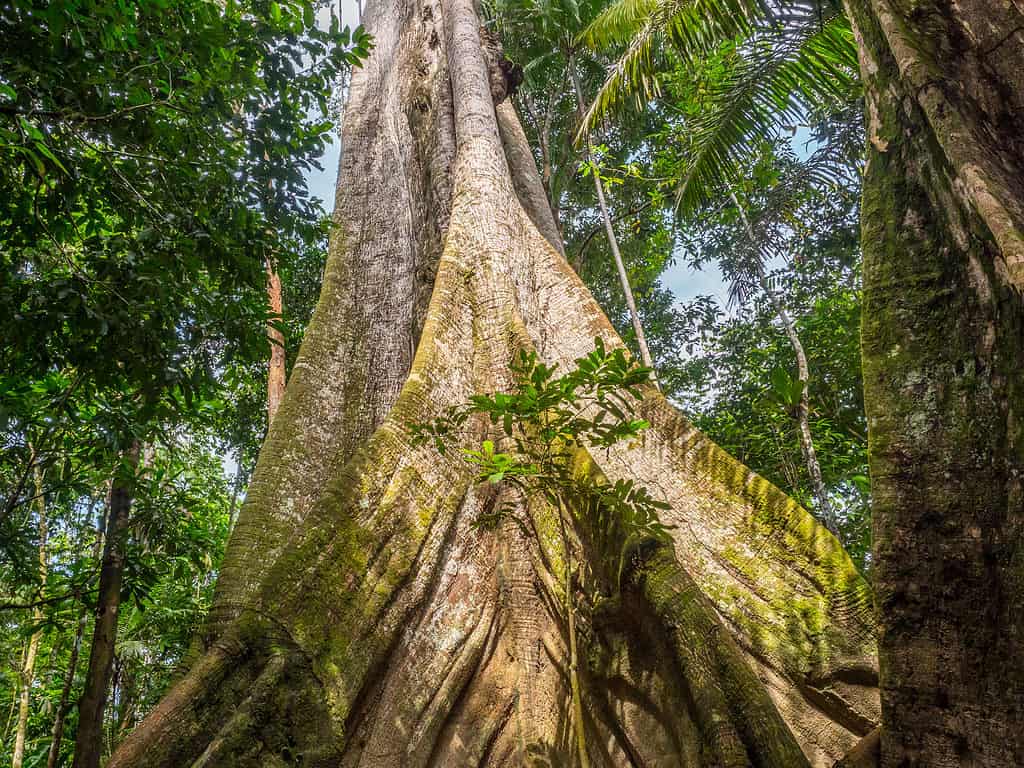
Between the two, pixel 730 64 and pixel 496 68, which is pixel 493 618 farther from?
pixel 730 64

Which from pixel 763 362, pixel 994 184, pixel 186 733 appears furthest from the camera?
pixel 763 362

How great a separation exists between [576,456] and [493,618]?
24.8 inches

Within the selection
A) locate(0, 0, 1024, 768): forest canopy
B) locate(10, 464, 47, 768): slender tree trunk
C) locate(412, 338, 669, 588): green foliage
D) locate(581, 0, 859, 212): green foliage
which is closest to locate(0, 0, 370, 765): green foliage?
locate(0, 0, 1024, 768): forest canopy

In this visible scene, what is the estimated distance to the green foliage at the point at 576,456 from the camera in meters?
1.75

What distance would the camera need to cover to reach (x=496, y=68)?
16.4 feet

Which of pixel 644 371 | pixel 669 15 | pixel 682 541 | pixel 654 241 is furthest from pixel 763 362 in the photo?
pixel 644 371

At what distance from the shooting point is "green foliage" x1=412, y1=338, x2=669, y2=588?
1.75m

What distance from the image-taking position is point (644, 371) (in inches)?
68.4

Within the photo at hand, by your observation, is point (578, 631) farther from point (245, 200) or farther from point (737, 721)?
point (245, 200)

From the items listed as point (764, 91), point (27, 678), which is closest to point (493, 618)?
point (764, 91)

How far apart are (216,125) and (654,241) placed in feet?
23.8

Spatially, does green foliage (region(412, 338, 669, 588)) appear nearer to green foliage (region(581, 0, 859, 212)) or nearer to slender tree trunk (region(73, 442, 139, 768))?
slender tree trunk (region(73, 442, 139, 768))

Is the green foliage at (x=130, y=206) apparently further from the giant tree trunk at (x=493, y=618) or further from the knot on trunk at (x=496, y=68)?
the knot on trunk at (x=496, y=68)

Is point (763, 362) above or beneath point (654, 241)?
beneath
